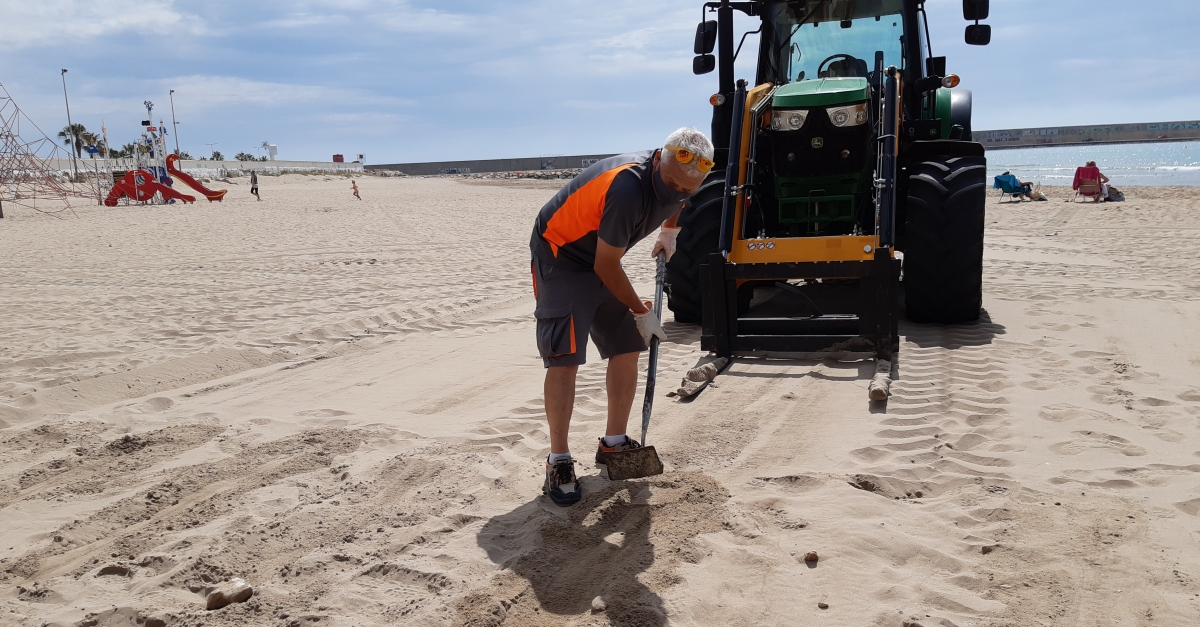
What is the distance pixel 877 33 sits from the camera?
265 inches

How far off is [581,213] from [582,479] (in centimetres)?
121

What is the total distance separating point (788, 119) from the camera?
236 inches

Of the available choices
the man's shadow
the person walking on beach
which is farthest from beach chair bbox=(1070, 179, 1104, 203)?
the man's shadow

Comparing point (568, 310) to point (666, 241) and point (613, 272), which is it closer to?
point (613, 272)

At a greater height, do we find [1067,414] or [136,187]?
[136,187]

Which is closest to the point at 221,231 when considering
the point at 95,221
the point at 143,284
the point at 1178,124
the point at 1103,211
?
the point at 95,221

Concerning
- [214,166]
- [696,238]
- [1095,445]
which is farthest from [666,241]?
[214,166]

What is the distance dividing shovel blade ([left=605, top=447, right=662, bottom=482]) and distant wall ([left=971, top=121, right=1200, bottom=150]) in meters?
96.6

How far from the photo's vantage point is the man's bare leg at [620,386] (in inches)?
142

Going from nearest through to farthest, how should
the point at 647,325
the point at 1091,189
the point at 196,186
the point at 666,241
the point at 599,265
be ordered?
the point at 599,265 < the point at 647,325 < the point at 666,241 < the point at 1091,189 < the point at 196,186

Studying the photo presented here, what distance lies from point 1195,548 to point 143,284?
9.88 meters

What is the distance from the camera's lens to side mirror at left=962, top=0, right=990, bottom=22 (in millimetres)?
6121

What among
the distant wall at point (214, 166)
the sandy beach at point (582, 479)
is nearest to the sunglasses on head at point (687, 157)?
the sandy beach at point (582, 479)

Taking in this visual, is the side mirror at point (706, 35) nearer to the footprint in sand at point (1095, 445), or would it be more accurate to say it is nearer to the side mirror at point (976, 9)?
the side mirror at point (976, 9)
